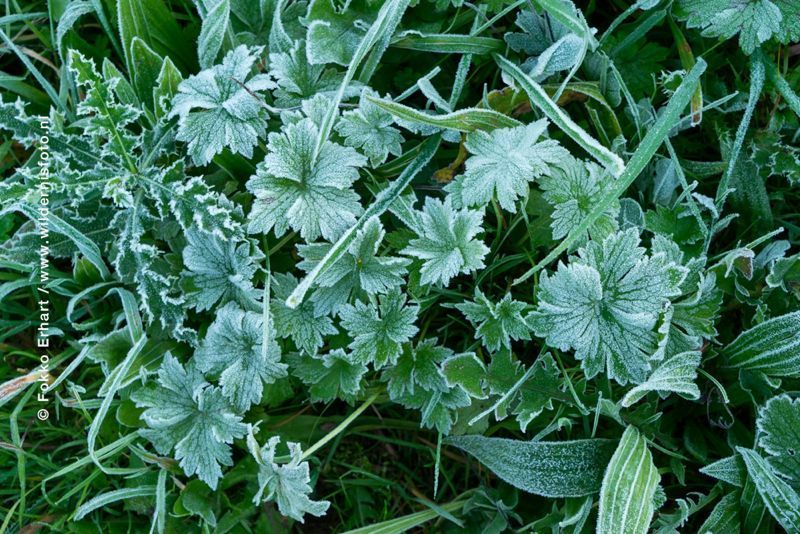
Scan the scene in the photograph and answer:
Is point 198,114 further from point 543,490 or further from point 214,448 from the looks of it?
point 543,490

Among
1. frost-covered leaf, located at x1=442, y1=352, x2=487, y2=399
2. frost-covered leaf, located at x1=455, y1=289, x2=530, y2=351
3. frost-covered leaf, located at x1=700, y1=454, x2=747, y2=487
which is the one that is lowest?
frost-covered leaf, located at x1=700, y1=454, x2=747, y2=487

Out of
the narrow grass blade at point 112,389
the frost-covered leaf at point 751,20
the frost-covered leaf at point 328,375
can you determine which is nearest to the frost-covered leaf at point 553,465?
the frost-covered leaf at point 328,375

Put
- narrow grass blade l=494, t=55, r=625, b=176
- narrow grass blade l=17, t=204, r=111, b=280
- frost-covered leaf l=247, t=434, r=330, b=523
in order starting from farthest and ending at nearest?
narrow grass blade l=17, t=204, r=111, b=280
frost-covered leaf l=247, t=434, r=330, b=523
narrow grass blade l=494, t=55, r=625, b=176

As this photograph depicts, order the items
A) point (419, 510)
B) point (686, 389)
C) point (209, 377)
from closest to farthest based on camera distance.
Answer: point (686, 389), point (209, 377), point (419, 510)

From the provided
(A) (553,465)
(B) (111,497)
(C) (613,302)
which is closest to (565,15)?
(C) (613,302)

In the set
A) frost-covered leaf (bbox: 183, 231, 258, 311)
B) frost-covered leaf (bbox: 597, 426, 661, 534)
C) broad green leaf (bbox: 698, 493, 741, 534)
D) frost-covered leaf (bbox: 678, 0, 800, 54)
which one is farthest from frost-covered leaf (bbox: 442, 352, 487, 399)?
frost-covered leaf (bbox: 678, 0, 800, 54)

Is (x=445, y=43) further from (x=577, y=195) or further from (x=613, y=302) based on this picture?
(x=613, y=302)

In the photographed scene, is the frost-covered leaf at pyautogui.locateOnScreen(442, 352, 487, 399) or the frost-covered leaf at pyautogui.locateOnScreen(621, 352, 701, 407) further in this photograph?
the frost-covered leaf at pyautogui.locateOnScreen(442, 352, 487, 399)

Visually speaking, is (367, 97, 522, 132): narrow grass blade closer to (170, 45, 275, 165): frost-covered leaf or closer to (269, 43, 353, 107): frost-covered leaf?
(269, 43, 353, 107): frost-covered leaf

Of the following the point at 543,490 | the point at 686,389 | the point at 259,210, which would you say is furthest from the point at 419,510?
the point at 259,210
